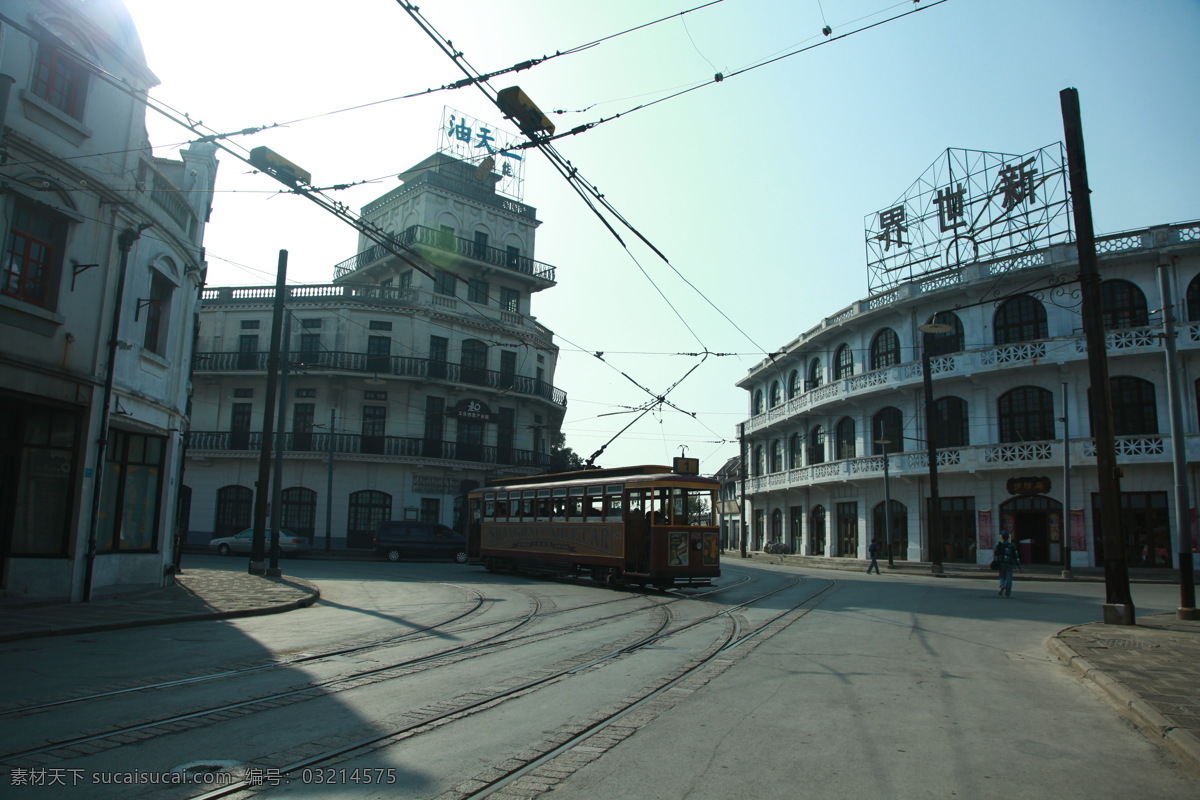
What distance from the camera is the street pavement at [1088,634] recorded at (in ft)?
22.6

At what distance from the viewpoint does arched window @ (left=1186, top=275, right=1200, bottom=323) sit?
30922mm

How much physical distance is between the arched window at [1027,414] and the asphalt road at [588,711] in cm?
2320

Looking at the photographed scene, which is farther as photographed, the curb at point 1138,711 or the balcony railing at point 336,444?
the balcony railing at point 336,444

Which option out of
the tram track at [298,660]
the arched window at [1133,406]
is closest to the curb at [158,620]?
the tram track at [298,660]

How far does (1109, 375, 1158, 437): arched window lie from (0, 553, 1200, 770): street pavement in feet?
66.2

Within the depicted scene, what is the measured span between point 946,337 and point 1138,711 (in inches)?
1271

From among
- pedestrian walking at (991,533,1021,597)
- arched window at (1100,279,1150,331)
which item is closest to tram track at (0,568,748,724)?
pedestrian walking at (991,533,1021,597)

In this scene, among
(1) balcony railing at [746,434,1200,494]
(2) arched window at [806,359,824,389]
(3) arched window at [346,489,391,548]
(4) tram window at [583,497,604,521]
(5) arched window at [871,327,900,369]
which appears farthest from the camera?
(2) arched window at [806,359,824,389]

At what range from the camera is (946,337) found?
36.7m

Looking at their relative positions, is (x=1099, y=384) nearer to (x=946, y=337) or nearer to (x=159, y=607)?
(x=159, y=607)

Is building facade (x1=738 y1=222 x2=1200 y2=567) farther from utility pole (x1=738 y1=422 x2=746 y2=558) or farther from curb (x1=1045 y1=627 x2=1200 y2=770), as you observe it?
curb (x1=1045 y1=627 x2=1200 y2=770)

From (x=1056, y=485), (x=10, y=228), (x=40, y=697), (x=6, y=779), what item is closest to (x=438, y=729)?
(x=6, y=779)

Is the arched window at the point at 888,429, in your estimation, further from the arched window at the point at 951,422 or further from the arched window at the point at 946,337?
the arched window at the point at 946,337

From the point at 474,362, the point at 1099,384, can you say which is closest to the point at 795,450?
the point at 474,362
